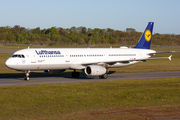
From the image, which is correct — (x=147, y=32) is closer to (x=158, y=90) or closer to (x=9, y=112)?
(x=158, y=90)

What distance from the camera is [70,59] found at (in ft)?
100

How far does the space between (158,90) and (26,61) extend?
1410 centimetres

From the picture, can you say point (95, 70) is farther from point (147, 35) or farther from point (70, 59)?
point (147, 35)

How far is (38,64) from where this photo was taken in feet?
93.3

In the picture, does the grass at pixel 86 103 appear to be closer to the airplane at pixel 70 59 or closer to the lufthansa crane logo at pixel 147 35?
the airplane at pixel 70 59

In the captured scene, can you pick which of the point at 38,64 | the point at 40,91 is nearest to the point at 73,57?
the point at 38,64

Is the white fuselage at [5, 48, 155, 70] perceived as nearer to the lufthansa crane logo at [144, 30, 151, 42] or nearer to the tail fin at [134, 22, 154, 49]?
the tail fin at [134, 22, 154, 49]

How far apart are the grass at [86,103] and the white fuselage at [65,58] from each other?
6.58m

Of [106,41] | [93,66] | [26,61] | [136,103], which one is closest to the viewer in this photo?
[136,103]

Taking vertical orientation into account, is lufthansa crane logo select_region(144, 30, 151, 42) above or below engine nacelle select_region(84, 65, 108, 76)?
above

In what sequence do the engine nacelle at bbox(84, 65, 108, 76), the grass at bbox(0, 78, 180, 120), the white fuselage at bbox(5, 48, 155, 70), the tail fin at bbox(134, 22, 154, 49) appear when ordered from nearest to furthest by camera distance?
1. the grass at bbox(0, 78, 180, 120)
2. the white fuselage at bbox(5, 48, 155, 70)
3. the engine nacelle at bbox(84, 65, 108, 76)
4. the tail fin at bbox(134, 22, 154, 49)

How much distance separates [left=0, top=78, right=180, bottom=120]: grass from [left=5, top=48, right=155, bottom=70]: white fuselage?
259 inches

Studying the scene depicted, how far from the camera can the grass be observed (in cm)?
1338

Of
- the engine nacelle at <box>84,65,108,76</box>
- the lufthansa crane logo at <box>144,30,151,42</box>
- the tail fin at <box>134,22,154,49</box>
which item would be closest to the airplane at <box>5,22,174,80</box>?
the engine nacelle at <box>84,65,108,76</box>
